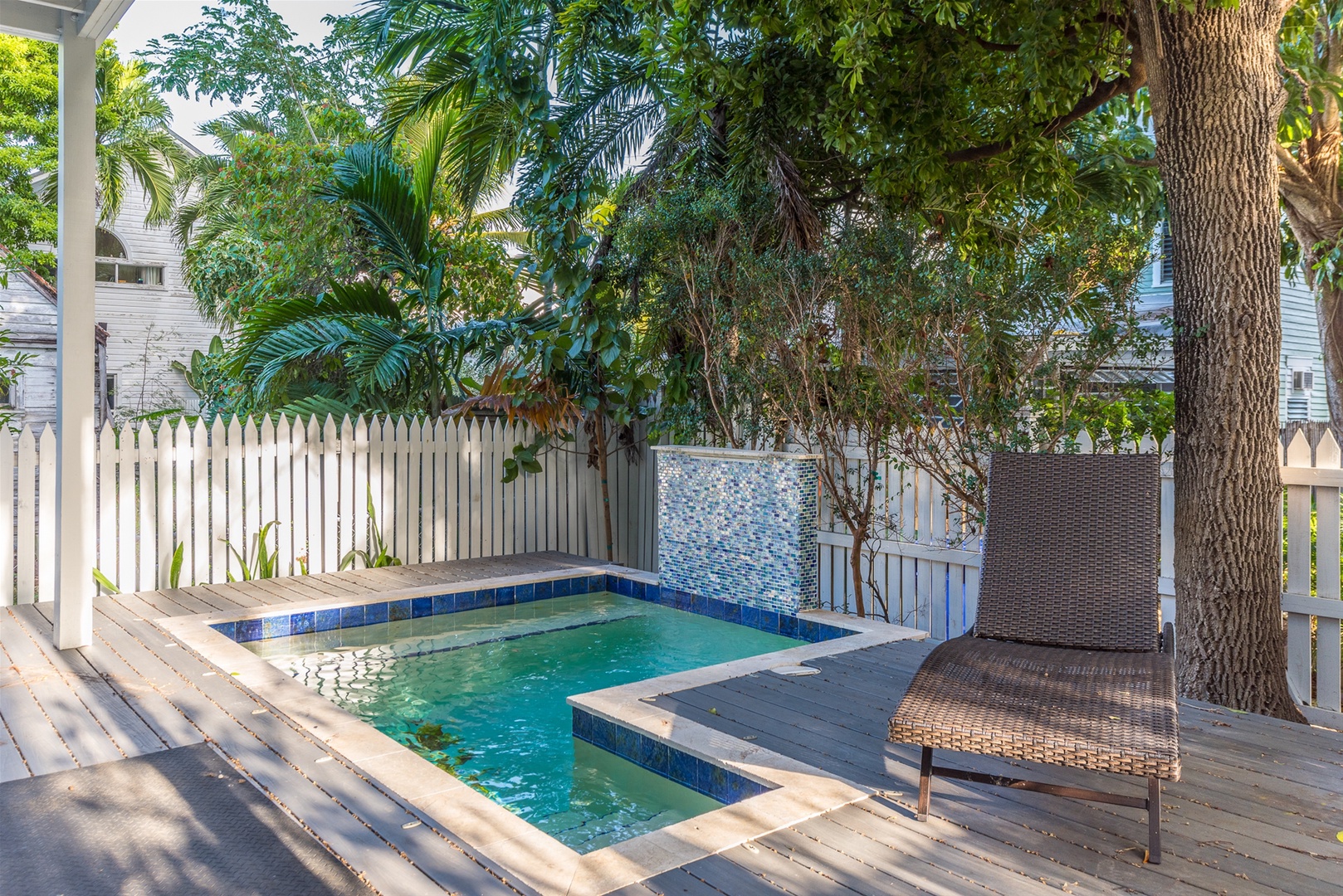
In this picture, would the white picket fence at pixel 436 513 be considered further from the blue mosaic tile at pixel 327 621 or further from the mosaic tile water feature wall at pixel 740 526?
the blue mosaic tile at pixel 327 621

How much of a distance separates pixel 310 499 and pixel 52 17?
3560 millimetres

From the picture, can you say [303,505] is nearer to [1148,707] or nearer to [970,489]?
[970,489]

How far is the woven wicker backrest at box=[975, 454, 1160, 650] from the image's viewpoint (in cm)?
359

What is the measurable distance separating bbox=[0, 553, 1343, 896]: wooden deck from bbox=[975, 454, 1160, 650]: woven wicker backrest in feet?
1.76

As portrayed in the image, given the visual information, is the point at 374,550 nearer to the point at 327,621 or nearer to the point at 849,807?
the point at 327,621

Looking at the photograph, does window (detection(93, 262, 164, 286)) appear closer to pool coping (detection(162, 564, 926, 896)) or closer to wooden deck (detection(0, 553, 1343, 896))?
wooden deck (detection(0, 553, 1343, 896))

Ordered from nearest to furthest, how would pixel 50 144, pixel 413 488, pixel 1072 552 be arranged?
pixel 1072 552, pixel 413 488, pixel 50 144

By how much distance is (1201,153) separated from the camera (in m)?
4.14

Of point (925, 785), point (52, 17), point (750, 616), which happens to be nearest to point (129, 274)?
point (52, 17)

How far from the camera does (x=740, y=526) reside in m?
6.26

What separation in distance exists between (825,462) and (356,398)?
4.60 meters

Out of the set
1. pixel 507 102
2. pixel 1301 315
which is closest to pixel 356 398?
pixel 507 102

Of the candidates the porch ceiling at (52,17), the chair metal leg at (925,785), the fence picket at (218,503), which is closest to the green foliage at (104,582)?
the fence picket at (218,503)

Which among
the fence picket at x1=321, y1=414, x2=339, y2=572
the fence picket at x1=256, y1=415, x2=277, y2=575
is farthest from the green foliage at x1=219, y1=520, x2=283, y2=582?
the fence picket at x1=321, y1=414, x2=339, y2=572
